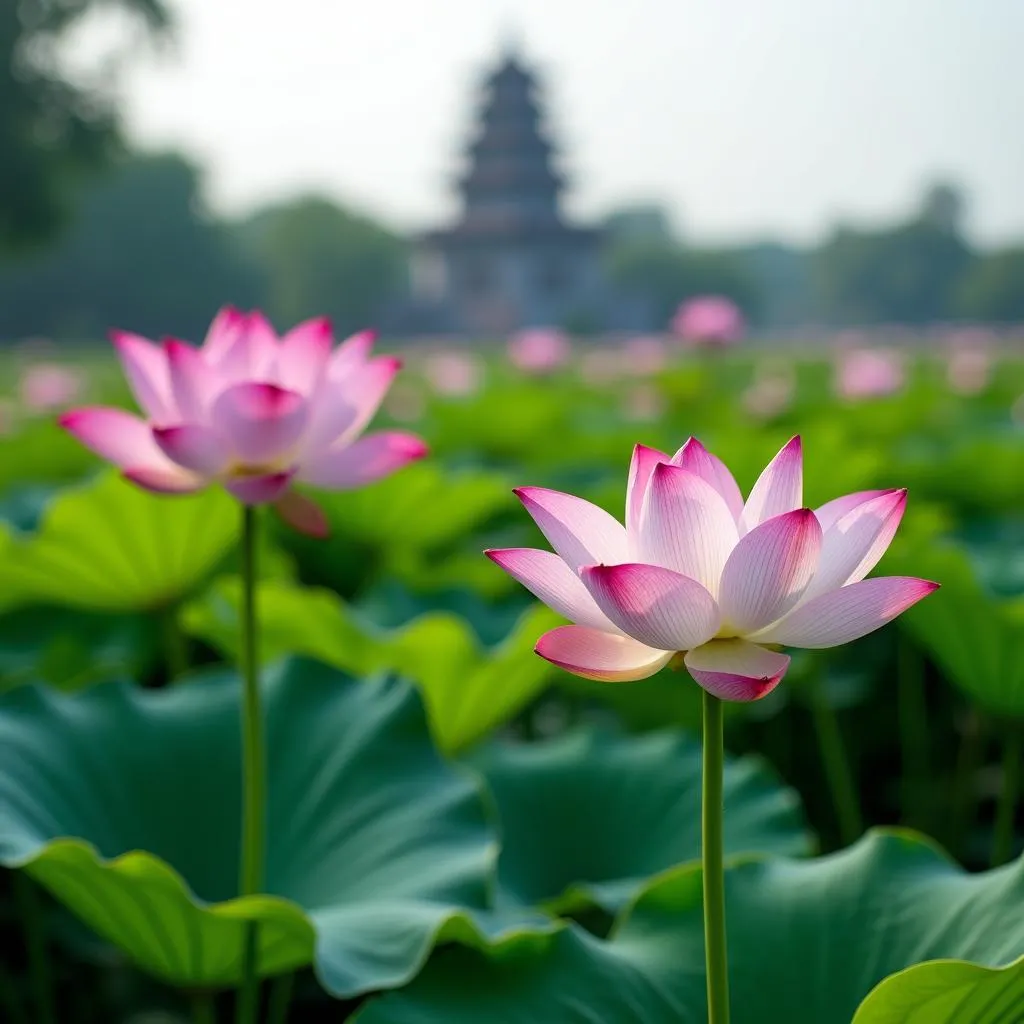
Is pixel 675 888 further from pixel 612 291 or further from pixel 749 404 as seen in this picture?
pixel 612 291

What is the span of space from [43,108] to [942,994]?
16.1 metres

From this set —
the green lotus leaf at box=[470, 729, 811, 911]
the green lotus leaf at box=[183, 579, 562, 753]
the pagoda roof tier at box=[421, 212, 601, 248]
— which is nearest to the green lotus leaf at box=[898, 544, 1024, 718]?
the green lotus leaf at box=[470, 729, 811, 911]

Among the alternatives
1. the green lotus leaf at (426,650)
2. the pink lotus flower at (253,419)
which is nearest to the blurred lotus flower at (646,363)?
the green lotus leaf at (426,650)

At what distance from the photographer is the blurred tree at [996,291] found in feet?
115

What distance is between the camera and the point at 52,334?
1103 inches

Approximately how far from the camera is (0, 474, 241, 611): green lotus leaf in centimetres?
117

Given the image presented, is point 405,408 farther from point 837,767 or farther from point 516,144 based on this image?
point 516,144

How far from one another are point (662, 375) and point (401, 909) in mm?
2662

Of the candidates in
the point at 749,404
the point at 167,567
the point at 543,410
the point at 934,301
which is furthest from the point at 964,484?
the point at 934,301

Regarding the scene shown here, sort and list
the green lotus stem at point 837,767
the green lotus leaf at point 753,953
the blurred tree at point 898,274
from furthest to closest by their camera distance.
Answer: the blurred tree at point 898,274 < the green lotus stem at point 837,767 < the green lotus leaf at point 753,953

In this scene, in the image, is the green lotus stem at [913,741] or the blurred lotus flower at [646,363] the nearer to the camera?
the green lotus stem at [913,741]

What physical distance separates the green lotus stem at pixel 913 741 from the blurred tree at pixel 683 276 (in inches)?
1268

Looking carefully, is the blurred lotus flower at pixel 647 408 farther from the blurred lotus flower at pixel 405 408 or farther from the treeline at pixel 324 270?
the treeline at pixel 324 270

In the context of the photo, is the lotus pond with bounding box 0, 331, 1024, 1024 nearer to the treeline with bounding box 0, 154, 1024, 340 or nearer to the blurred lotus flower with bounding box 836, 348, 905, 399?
the blurred lotus flower with bounding box 836, 348, 905, 399
